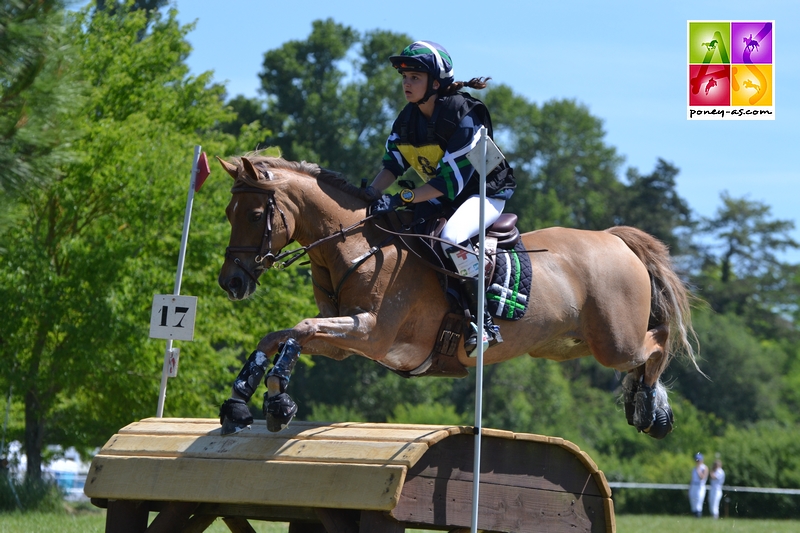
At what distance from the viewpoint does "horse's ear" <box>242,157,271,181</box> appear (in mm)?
5707

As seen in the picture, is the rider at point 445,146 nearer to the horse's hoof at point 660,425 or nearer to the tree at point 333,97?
the horse's hoof at point 660,425

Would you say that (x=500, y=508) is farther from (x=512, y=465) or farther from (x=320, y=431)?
(x=320, y=431)

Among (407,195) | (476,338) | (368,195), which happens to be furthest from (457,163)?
(476,338)

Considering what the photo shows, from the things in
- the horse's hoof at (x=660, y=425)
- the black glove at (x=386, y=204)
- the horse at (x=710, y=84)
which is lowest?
the horse's hoof at (x=660, y=425)

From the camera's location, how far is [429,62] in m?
6.14

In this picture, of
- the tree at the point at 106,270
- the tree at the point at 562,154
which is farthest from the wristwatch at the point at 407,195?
the tree at the point at 562,154

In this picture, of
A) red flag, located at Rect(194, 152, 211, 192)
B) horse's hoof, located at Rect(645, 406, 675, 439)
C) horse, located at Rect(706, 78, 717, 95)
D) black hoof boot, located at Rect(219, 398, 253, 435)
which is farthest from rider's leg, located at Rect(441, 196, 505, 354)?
horse, located at Rect(706, 78, 717, 95)

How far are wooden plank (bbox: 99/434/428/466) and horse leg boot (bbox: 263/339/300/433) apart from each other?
0.48ft

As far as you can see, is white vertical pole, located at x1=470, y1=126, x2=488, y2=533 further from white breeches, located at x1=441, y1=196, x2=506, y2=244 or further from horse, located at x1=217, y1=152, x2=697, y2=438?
horse, located at x1=217, y1=152, x2=697, y2=438

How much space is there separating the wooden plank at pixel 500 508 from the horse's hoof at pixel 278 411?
755 mm

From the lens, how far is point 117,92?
675 inches

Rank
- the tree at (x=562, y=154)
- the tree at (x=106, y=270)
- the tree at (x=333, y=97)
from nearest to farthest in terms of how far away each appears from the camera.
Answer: the tree at (x=106, y=270), the tree at (x=333, y=97), the tree at (x=562, y=154)

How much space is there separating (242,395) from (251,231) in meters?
1.01

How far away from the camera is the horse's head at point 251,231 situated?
18.5ft
